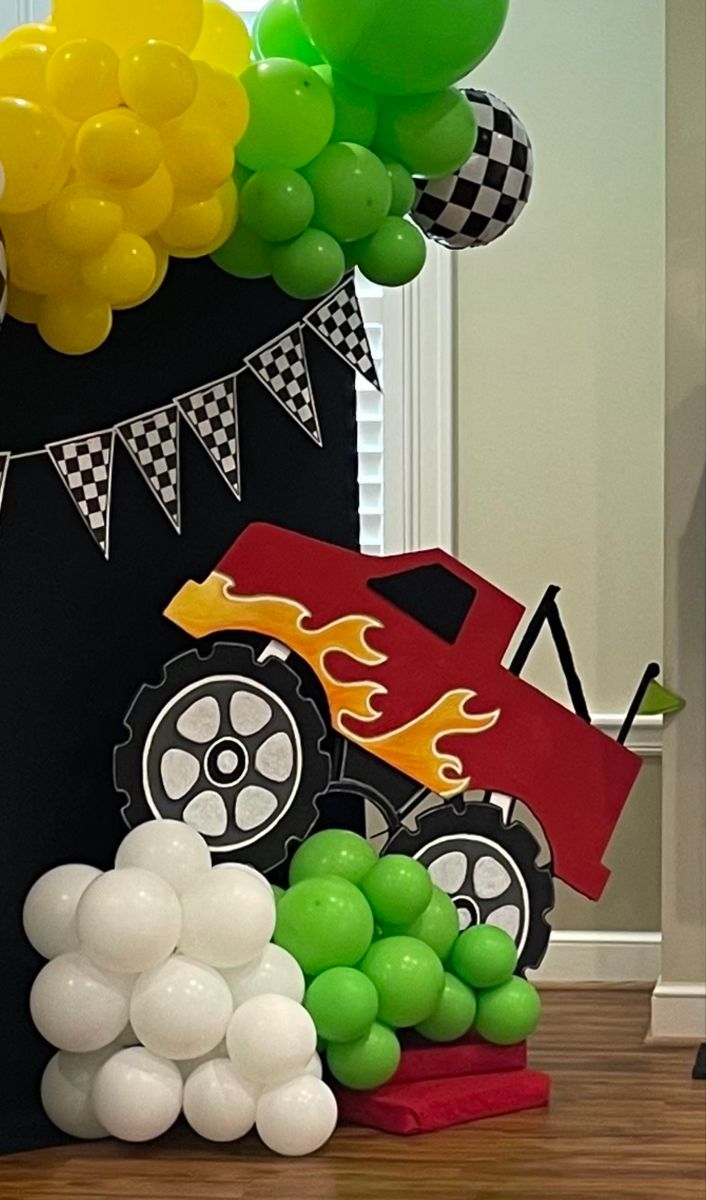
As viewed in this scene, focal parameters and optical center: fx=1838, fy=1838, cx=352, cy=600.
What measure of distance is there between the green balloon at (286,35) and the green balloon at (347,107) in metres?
0.06

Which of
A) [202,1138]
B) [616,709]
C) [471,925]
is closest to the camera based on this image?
[202,1138]

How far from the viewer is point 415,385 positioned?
4324mm

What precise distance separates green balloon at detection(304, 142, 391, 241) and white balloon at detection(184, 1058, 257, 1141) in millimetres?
1333

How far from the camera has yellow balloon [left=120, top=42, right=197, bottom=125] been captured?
2.67 metres

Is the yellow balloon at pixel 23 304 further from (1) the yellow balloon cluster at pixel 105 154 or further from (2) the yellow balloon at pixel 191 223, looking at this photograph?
(2) the yellow balloon at pixel 191 223

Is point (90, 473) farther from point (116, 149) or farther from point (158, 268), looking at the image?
point (116, 149)

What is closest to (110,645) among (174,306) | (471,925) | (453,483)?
(174,306)

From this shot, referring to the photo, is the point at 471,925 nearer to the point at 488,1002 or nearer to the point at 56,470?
the point at 488,1002

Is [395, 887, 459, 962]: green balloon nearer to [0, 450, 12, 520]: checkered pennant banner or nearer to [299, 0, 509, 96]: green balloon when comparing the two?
[0, 450, 12, 520]: checkered pennant banner

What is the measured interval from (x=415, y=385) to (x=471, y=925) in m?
1.55

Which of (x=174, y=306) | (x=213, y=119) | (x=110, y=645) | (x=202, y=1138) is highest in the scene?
(x=213, y=119)

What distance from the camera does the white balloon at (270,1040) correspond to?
2.79 m

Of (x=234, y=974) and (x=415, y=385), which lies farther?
(x=415, y=385)

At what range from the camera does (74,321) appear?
9.32 feet
